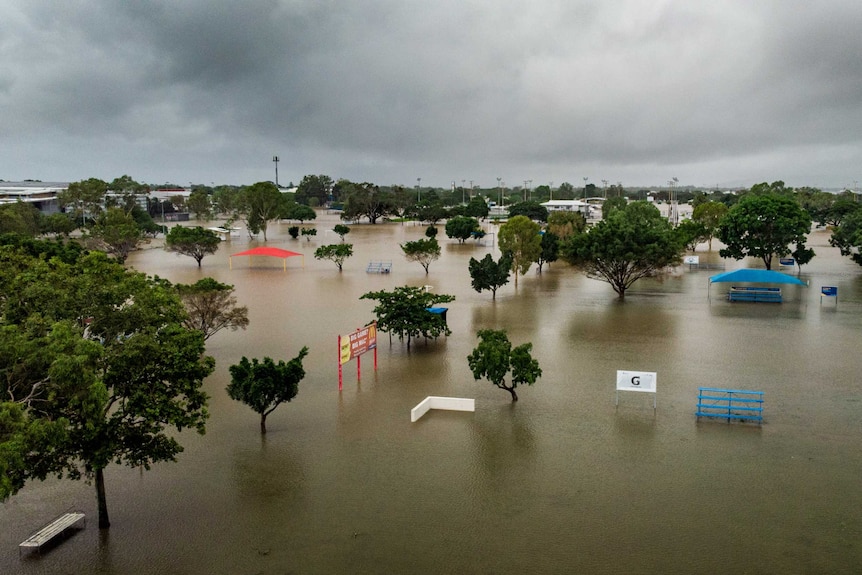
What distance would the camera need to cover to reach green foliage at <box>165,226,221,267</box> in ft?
158

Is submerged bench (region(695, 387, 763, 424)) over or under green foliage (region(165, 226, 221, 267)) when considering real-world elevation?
under

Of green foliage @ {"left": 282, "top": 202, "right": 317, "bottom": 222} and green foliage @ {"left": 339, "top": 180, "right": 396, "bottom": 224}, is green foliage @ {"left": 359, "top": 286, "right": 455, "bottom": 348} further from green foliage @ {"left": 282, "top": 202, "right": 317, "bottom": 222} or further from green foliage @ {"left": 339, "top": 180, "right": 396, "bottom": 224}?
green foliage @ {"left": 339, "top": 180, "right": 396, "bottom": 224}

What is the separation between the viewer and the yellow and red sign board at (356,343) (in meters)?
19.1

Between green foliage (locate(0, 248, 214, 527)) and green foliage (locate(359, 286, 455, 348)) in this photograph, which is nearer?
green foliage (locate(0, 248, 214, 527))

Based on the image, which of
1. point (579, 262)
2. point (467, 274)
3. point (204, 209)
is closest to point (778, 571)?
point (579, 262)

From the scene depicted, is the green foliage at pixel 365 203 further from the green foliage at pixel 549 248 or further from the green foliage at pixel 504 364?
the green foliage at pixel 504 364

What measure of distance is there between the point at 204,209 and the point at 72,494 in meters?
97.6

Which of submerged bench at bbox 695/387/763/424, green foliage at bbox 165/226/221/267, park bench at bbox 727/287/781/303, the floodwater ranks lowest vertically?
the floodwater

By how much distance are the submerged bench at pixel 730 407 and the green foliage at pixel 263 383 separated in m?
9.93

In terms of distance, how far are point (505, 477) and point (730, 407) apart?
265 inches

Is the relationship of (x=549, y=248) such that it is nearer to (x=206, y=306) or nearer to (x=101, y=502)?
(x=206, y=306)

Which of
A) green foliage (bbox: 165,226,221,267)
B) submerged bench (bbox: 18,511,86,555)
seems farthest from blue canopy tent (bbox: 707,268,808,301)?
green foliage (bbox: 165,226,221,267)

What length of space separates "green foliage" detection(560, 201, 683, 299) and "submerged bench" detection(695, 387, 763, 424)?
53.5ft

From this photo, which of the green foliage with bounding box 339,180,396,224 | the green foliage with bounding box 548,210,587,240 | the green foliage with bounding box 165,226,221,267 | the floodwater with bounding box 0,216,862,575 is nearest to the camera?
the floodwater with bounding box 0,216,862,575
